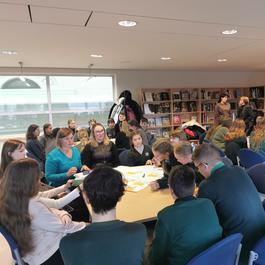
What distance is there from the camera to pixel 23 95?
6.38 meters

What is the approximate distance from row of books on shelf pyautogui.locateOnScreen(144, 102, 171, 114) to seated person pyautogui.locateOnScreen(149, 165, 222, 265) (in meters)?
5.75

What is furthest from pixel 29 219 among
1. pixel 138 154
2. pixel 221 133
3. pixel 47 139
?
pixel 47 139

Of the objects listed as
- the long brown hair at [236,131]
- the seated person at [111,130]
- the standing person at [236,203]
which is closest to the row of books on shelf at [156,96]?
the seated person at [111,130]

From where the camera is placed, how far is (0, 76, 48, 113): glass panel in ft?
20.5

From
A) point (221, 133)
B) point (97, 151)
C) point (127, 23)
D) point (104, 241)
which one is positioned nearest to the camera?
point (104, 241)

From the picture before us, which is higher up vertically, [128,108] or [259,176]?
[128,108]

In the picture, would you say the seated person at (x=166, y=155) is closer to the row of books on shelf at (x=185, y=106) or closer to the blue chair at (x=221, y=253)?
the blue chair at (x=221, y=253)

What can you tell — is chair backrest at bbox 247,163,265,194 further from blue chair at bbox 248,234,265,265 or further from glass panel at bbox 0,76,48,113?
glass panel at bbox 0,76,48,113

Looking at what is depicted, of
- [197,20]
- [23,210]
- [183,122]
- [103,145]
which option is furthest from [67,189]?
[183,122]

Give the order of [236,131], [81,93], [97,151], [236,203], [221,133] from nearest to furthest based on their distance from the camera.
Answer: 1. [236,203]
2. [97,151]
3. [236,131]
4. [221,133]
5. [81,93]

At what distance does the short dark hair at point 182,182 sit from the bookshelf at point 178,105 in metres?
5.55

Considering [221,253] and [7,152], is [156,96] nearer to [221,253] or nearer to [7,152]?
[7,152]

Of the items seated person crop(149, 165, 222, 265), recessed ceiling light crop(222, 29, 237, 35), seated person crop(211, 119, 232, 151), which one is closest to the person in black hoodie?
seated person crop(211, 119, 232, 151)

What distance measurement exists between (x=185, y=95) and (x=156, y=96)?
0.91 meters
